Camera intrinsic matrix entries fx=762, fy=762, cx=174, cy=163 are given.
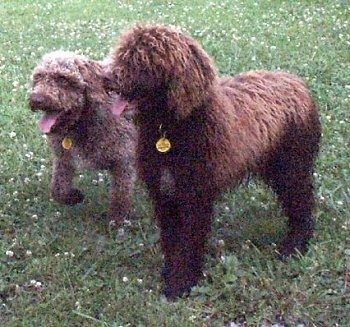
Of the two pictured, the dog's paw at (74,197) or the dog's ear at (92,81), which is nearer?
the dog's ear at (92,81)

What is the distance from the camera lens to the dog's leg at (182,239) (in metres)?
4.62

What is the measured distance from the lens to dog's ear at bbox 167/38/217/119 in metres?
4.19

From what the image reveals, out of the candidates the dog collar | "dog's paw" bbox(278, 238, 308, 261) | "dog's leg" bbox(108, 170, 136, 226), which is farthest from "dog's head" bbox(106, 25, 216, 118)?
"dog's leg" bbox(108, 170, 136, 226)

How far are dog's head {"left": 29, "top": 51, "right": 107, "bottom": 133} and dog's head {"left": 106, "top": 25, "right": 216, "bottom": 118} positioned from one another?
3.54 feet

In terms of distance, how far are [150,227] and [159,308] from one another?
1.21 m

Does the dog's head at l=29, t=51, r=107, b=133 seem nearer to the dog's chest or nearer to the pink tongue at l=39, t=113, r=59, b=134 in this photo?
the pink tongue at l=39, t=113, r=59, b=134

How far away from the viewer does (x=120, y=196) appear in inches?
228

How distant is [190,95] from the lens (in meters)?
4.25

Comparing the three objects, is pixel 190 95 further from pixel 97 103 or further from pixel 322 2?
Result: pixel 322 2

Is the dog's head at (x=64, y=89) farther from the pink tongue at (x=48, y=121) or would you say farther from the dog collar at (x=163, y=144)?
the dog collar at (x=163, y=144)

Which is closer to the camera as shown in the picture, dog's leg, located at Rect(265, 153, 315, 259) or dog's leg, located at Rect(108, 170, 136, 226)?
dog's leg, located at Rect(265, 153, 315, 259)

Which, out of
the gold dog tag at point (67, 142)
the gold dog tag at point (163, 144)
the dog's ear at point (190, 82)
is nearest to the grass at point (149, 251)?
the gold dog tag at point (67, 142)

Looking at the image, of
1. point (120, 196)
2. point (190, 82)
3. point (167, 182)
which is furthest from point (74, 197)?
point (190, 82)

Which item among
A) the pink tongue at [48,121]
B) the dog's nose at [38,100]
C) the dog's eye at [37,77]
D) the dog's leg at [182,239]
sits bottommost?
the dog's leg at [182,239]
